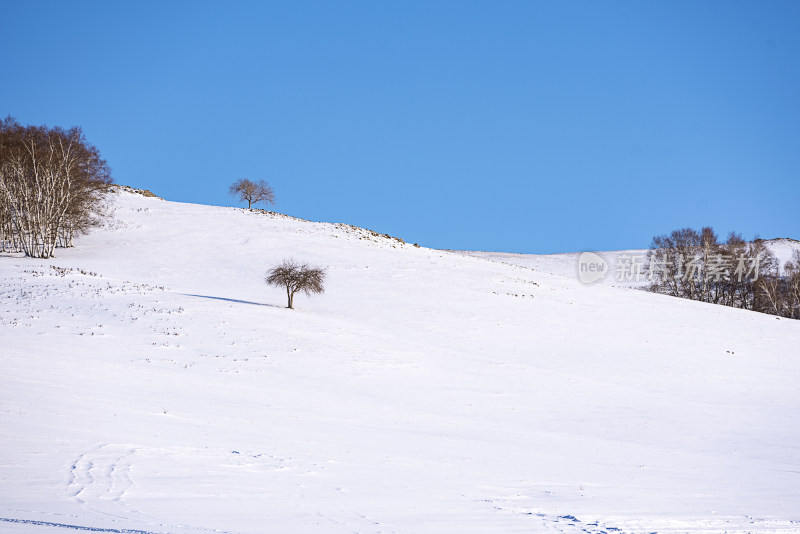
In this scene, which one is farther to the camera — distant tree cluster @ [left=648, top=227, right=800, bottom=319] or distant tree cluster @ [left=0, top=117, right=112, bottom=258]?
distant tree cluster @ [left=648, top=227, right=800, bottom=319]

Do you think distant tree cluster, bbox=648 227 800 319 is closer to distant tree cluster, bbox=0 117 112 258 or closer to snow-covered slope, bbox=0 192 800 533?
snow-covered slope, bbox=0 192 800 533

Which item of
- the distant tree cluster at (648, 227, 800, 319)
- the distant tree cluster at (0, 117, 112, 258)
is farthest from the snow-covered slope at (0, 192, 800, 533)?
the distant tree cluster at (648, 227, 800, 319)

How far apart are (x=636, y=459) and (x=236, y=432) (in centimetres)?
966

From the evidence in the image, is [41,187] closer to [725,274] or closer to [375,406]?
[375,406]

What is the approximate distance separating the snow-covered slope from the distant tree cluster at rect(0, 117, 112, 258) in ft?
13.5

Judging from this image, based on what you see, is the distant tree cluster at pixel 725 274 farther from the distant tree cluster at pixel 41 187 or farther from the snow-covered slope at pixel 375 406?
the distant tree cluster at pixel 41 187

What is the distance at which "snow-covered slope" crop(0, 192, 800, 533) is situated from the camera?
28.4 feet

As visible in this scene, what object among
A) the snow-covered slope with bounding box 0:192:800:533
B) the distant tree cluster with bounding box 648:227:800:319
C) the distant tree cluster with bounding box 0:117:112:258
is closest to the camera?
the snow-covered slope with bounding box 0:192:800:533

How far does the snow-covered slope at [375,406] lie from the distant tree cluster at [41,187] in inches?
162

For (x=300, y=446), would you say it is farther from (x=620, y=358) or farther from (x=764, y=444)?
(x=620, y=358)

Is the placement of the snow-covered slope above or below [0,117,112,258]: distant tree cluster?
below

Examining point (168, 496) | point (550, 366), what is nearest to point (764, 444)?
point (550, 366)

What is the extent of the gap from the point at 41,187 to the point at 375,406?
41.5m

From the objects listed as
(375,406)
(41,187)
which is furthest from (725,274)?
(41,187)
